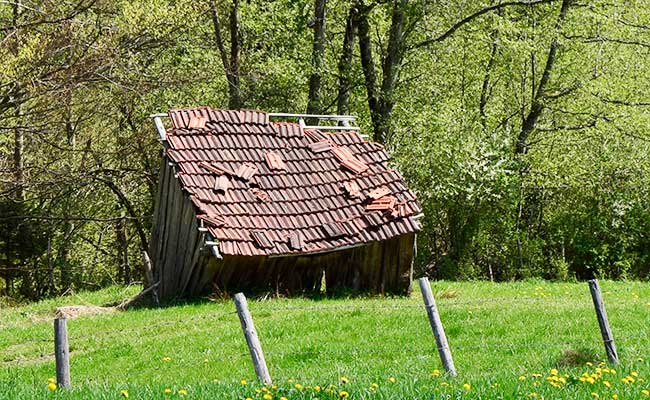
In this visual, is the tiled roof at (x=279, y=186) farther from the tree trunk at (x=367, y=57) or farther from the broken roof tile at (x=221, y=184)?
the tree trunk at (x=367, y=57)

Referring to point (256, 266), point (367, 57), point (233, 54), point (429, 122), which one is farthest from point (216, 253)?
point (367, 57)

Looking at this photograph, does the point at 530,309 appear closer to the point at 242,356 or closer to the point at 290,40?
the point at 242,356

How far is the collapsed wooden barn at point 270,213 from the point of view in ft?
64.1

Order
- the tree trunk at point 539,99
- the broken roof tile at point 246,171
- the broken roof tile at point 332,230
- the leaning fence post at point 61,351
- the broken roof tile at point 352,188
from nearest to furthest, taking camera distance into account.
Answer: the leaning fence post at point 61,351, the broken roof tile at point 332,230, the broken roof tile at point 246,171, the broken roof tile at point 352,188, the tree trunk at point 539,99

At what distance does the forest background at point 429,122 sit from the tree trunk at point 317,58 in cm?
5

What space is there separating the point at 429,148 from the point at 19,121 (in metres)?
10.5

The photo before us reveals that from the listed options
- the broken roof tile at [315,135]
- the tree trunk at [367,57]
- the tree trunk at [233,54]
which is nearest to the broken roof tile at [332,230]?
the broken roof tile at [315,135]

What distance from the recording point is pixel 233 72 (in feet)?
98.0

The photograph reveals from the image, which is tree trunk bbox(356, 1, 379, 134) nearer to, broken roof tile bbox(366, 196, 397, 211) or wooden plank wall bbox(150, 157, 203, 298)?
broken roof tile bbox(366, 196, 397, 211)

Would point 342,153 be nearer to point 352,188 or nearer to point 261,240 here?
point 352,188

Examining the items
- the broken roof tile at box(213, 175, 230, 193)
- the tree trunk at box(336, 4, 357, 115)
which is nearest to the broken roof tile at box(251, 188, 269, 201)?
the broken roof tile at box(213, 175, 230, 193)

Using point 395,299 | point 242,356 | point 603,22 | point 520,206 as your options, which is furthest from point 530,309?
point 603,22

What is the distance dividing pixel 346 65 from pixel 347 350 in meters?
17.9

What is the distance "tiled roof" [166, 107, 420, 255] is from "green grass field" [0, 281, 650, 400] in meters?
1.21
